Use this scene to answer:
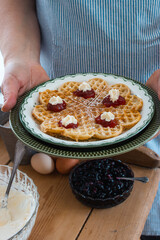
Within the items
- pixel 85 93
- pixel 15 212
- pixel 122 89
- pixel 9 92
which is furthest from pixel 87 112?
pixel 15 212

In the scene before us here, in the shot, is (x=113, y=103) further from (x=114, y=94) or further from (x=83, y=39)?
(x=83, y=39)

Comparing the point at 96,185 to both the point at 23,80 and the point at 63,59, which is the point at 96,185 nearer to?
the point at 23,80

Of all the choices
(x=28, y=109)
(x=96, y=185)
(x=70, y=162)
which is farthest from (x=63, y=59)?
(x=96, y=185)

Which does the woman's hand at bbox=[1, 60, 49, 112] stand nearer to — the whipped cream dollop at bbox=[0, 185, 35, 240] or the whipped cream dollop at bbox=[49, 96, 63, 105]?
the whipped cream dollop at bbox=[49, 96, 63, 105]

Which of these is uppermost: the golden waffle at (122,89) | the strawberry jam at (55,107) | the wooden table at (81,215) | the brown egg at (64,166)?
the golden waffle at (122,89)

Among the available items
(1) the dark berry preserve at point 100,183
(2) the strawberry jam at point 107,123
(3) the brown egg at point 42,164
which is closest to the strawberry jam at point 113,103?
(2) the strawberry jam at point 107,123

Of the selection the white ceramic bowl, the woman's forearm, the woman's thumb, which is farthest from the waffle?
the woman's forearm

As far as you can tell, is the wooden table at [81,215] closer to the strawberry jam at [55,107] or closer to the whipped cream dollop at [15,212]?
the whipped cream dollop at [15,212]
